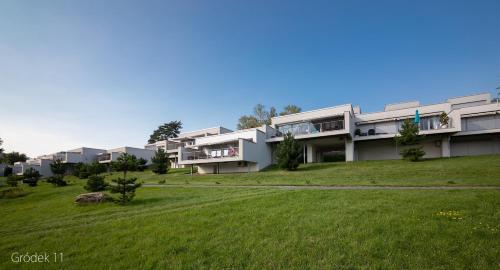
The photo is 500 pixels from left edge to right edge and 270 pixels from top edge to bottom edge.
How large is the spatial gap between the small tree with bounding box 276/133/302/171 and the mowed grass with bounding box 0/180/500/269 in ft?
55.2

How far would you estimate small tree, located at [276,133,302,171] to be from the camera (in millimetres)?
25656

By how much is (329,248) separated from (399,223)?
2.48 metres

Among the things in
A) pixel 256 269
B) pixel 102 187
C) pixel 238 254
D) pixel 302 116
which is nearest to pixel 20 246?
pixel 238 254

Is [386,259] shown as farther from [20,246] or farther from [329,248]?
[20,246]

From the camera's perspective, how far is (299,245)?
5078 millimetres

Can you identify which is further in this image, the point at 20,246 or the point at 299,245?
the point at 20,246

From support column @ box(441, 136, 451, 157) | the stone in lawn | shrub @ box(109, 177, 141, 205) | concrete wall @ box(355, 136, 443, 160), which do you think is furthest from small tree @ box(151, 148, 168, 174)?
support column @ box(441, 136, 451, 157)

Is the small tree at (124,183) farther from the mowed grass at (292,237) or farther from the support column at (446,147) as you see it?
the support column at (446,147)

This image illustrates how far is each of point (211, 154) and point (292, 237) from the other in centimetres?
2856

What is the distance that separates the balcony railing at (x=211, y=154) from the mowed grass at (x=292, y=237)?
22.2 m

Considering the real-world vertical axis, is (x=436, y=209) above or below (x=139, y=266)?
above

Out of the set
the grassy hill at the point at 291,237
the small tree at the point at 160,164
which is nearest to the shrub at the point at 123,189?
the grassy hill at the point at 291,237

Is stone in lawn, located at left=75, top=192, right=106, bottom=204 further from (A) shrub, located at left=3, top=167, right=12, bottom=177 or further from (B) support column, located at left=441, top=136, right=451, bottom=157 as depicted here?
(A) shrub, located at left=3, top=167, right=12, bottom=177

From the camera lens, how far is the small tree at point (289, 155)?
25656mm
